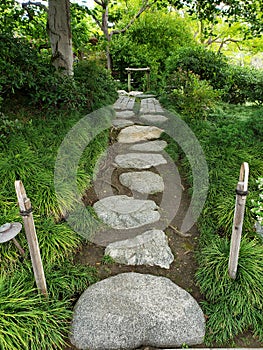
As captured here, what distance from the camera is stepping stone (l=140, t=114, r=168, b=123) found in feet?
18.9

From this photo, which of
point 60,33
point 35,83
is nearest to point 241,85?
point 60,33

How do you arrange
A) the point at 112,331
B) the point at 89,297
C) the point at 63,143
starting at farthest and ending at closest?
the point at 63,143 < the point at 89,297 < the point at 112,331

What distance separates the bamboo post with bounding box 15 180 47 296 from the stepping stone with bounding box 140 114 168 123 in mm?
4139

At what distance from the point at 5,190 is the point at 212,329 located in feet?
7.67

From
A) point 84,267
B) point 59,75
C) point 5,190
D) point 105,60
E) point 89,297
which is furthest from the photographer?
point 105,60

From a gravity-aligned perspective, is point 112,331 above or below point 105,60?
below

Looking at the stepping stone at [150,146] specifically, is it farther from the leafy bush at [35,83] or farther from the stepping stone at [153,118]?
the leafy bush at [35,83]

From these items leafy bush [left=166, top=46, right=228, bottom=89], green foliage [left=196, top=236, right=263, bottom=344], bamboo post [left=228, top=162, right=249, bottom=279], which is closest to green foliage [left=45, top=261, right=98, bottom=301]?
green foliage [left=196, top=236, right=263, bottom=344]

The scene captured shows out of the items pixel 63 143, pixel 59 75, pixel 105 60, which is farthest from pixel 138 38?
pixel 63 143

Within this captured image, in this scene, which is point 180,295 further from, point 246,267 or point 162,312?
point 246,267

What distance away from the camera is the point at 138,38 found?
37.5 ft

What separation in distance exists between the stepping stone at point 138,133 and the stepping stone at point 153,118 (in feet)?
0.79

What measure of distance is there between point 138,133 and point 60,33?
212 centimetres

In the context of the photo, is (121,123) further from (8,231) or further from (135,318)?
(135,318)
